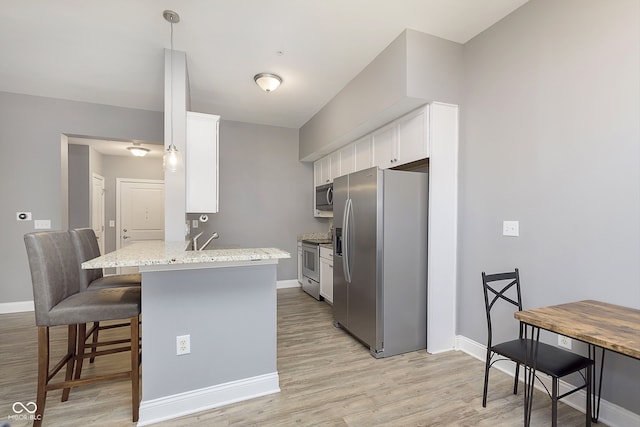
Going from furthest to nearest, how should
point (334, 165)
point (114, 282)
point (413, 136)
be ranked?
1. point (334, 165)
2. point (413, 136)
3. point (114, 282)

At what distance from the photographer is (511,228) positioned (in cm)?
232

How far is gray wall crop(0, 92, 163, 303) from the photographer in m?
3.77

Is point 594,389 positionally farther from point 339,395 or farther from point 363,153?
point 363,153

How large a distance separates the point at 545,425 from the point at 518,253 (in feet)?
3.60

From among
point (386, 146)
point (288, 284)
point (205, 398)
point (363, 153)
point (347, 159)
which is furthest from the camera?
point (288, 284)

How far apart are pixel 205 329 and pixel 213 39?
241 cm

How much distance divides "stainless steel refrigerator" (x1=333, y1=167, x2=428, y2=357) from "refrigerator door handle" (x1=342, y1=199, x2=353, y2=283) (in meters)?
0.07

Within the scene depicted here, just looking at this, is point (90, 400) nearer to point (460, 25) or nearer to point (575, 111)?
point (575, 111)

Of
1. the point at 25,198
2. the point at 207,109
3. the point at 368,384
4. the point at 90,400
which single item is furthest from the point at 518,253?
the point at 25,198

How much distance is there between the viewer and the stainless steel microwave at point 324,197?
454cm

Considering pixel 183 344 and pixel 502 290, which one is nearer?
pixel 183 344

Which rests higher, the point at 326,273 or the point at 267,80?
the point at 267,80

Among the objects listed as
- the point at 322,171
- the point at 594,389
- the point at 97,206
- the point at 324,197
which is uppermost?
the point at 322,171

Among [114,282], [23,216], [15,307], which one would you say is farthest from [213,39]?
[15,307]
